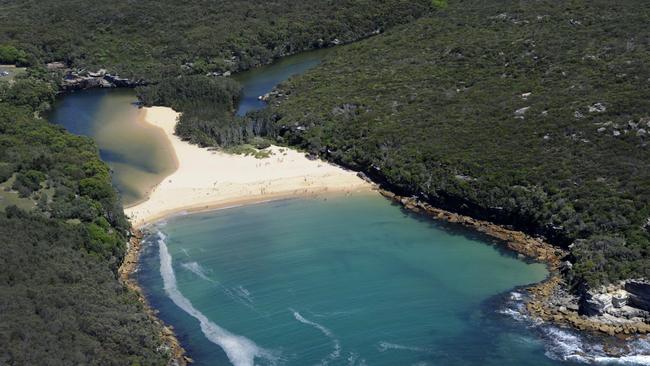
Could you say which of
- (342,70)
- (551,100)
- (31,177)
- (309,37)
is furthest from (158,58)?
(551,100)

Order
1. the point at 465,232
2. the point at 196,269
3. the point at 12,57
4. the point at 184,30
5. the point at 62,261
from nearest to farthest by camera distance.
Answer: the point at 62,261
the point at 196,269
the point at 465,232
the point at 12,57
the point at 184,30

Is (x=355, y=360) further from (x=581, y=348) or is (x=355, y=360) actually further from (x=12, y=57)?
(x=12, y=57)

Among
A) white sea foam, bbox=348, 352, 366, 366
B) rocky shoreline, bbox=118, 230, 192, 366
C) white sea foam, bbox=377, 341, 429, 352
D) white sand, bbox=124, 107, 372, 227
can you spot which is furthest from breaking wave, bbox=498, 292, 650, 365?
white sand, bbox=124, 107, 372, 227

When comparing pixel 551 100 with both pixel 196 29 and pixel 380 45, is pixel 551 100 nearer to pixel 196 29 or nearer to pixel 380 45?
pixel 380 45

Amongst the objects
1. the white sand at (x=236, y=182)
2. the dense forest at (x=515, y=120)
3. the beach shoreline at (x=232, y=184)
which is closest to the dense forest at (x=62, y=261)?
the beach shoreline at (x=232, y=184)

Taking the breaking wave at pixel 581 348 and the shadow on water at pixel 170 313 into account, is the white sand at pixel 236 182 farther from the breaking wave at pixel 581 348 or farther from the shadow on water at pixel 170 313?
the breaking wave at pixel 581 348

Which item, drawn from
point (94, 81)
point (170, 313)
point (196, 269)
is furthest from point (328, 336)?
point (94, 81)

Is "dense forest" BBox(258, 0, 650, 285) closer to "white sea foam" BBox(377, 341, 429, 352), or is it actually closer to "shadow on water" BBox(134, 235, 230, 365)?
"white sea foam" BBox(377, 341, 429, 352)
